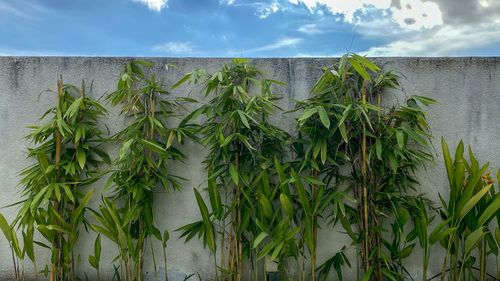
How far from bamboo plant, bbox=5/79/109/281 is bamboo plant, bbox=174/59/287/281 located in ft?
2.29

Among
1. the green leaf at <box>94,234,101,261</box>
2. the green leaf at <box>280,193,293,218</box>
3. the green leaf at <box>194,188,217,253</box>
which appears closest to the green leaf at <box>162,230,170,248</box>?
the green leaf at <box>194,188,217,253</box>

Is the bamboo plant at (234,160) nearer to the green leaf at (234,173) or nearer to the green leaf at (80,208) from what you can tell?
the green leaf at (234,173)

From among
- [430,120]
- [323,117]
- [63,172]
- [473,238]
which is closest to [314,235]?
[323,117]

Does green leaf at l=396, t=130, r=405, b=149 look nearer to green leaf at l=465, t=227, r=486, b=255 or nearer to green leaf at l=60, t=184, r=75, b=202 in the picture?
green leaf at l=465, t=227, r=486, b=255

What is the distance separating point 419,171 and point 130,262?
2.09 metres

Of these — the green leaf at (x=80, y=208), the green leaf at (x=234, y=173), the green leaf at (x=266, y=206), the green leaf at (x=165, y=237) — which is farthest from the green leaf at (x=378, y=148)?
the green leaf at (x=80, y=208)

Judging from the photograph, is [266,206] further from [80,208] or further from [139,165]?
[80,208]

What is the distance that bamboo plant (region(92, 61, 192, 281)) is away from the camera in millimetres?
2268

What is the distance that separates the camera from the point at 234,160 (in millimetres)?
2350

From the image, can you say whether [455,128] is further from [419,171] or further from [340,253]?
[340,253]

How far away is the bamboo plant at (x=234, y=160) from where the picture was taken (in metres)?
2.22

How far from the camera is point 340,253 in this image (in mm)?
2434

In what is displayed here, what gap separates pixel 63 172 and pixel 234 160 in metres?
1.18

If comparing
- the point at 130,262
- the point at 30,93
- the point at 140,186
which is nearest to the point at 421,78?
the point at 140,186
